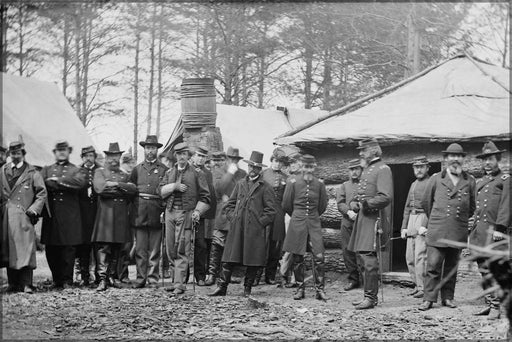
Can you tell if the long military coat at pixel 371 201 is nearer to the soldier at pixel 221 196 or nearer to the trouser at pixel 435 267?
the trouser at pixel 435 267

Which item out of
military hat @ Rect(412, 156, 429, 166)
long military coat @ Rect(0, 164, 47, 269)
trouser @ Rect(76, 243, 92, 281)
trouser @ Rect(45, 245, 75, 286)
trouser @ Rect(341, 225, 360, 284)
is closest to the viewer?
long military coat @ Rect(0, 164, 47, 269)

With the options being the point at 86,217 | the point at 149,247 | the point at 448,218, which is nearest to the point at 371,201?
the point at 448,218

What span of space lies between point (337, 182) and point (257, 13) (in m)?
12.0

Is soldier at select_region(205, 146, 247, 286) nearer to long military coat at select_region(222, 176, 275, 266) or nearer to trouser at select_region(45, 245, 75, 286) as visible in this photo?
long military coat at select_region(222, 176, 275, 266)

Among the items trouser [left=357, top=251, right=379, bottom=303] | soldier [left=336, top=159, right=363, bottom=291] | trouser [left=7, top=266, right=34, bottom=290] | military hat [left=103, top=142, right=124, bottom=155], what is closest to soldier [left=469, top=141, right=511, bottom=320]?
trouser [left=357, top=251, right=379, bottom=303]

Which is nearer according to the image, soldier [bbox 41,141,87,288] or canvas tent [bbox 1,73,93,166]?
soldier [bbox 41,141,87,288]

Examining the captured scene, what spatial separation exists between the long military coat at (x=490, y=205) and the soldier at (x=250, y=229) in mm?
2485

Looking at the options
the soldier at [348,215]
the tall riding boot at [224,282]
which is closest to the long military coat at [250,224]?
the tall riding boot at [224,282]

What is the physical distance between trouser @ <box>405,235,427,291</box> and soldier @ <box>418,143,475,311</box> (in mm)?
820

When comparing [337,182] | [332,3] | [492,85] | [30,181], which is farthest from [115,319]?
[332,3]

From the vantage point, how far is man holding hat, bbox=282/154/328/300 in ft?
29.6

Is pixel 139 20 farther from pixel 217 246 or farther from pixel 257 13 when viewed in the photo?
pixel 217 246

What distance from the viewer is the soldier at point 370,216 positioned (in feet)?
27.2

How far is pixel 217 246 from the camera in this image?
33.2 feet
